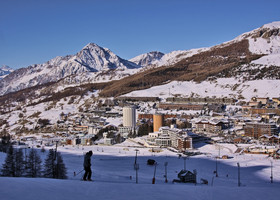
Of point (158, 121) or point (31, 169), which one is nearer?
point (31, 169)

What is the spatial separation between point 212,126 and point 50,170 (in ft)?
85.1

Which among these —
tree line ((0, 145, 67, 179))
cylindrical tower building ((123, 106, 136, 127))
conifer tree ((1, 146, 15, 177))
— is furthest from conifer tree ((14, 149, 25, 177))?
cylindrical tower building ((123, 106, 136, 127))

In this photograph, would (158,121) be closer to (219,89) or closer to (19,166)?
(19,166)

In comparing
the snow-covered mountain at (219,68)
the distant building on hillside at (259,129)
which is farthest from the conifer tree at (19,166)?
the snow-covered mountain at (219,68)

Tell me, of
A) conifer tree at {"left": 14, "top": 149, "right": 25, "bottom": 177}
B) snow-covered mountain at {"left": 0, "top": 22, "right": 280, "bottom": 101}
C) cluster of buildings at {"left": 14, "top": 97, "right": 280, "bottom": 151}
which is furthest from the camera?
snow-covered mountain at {"left": 0, "top": 22, "right": 280, "bottom": 101}

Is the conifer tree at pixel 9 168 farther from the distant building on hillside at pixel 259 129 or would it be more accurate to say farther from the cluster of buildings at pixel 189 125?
the distant building on hillside at pixel 259 129

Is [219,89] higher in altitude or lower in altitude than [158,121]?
higher

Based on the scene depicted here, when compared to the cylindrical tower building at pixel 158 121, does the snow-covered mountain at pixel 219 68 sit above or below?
above

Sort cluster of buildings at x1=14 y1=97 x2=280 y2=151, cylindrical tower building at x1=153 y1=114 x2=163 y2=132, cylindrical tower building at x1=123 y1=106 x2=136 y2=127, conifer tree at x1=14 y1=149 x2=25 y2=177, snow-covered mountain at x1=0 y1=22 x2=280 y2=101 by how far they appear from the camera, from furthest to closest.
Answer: snow-covered mountain at x1=0 y1=22 x2=280 y2=101, cylindrical tower building at x1=123 y1=106 x2=136 y2=127, cylindrical tower building at x1=153 y1=114 x2=163 y2=132, cluster of buildings at x1=14 y1=97 x2=280 y2=151, conifer tree at x1=14 y1=149 x2=25 y2=177

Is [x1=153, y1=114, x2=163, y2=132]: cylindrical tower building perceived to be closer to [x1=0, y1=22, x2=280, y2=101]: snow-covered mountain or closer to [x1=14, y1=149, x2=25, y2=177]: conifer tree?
[x1=14, y1=149, x2=25, y2=177]: conifer tree

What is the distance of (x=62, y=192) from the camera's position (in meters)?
4.21

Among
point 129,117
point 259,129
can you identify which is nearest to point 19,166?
point 259,129

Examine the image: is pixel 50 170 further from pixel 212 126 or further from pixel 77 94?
pixel 77 94

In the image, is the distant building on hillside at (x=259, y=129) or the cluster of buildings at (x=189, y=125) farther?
the distant building on hillside at (x=259, y=129)
